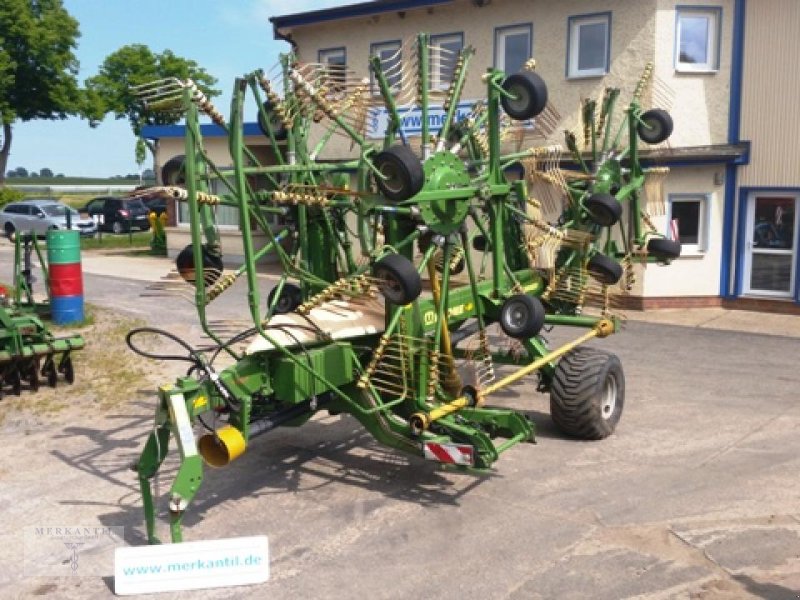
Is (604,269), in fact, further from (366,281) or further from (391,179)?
(391,179)

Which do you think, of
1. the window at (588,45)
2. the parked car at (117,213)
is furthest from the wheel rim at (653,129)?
the parked car at (117,213)

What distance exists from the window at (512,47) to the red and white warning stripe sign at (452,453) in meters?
10.9

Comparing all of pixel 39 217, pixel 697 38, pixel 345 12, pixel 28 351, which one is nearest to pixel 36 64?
pixel 39 217

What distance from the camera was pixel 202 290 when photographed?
5090mm

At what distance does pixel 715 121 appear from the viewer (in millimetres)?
13984

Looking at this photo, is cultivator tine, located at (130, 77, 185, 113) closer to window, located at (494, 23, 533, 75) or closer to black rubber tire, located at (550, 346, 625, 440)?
black rubber tire, located at (550, 346, 625, 440)

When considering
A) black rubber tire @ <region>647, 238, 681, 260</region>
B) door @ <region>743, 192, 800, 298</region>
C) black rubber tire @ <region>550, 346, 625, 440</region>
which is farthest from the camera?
door @ <region>743, 192, 800, 298</region>

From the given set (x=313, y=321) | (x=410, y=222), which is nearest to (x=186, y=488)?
(x=313, y=321)

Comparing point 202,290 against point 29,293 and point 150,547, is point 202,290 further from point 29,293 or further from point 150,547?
point 29,293

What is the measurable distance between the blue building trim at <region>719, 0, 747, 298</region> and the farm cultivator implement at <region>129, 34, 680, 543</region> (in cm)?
727

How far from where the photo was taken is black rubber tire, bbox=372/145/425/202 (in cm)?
500

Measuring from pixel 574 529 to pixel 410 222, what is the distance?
225cm

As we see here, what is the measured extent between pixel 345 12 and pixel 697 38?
672 centimetres

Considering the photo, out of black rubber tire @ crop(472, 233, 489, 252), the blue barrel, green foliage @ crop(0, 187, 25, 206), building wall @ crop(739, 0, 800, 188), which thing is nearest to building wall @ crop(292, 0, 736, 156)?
building wall @ crop(739, 0, 800, 188)
